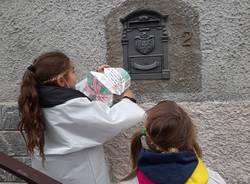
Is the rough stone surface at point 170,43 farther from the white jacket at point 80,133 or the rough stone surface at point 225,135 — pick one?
the white jacket at point 80,133

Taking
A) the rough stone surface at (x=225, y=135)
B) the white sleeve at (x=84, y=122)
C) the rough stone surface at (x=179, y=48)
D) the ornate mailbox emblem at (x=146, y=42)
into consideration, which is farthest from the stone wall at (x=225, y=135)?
the white sleeve at (x=84, y=122)

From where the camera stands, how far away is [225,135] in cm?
222

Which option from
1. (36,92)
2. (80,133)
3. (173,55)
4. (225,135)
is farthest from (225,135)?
(36,92)

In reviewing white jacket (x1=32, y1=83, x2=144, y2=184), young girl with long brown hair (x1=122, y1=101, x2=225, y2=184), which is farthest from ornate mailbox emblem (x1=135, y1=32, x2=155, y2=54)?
young girl with long brown hair (x1=122, y1=101, x2=225, y2=184)

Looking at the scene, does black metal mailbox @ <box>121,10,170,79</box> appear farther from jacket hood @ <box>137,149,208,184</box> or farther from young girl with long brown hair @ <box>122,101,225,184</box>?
jacket hood @ <box>137,149,208,184</box>

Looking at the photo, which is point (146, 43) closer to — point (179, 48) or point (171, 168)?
point (179, 48)

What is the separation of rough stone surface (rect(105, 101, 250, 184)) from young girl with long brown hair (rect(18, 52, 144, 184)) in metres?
0.41

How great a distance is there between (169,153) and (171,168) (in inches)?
2.0

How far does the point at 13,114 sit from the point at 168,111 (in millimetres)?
1276

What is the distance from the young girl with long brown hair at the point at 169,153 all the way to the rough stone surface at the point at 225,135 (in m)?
0.70

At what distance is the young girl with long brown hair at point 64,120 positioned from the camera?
1.89 metres

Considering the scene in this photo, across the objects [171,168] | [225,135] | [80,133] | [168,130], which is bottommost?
[225,135]

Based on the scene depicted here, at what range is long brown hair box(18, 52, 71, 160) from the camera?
1892mm

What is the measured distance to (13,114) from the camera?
250 cm
